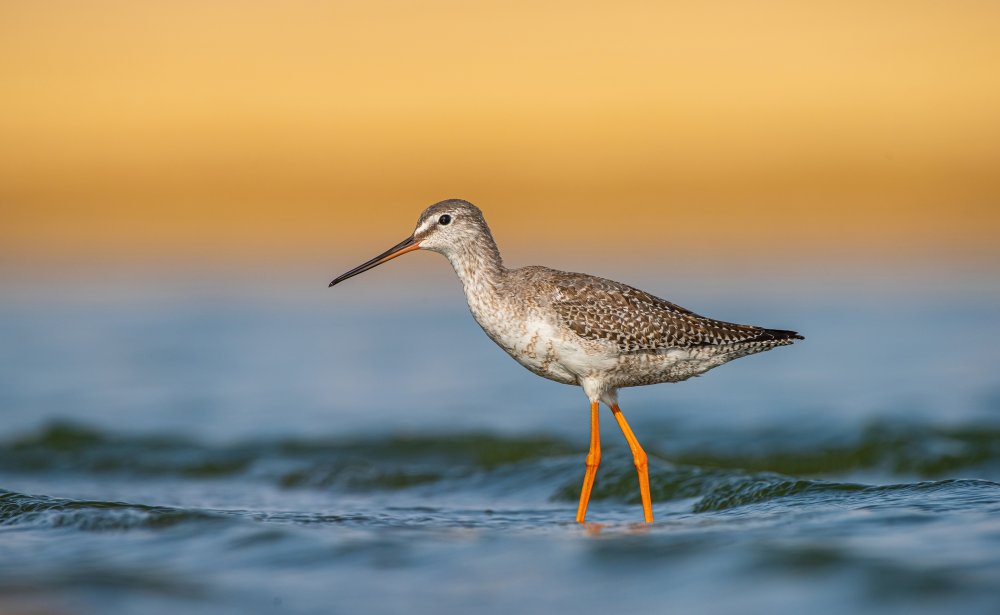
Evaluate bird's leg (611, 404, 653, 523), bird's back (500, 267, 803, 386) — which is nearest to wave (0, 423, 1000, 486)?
bird's leg (611, 404, 653, 523)

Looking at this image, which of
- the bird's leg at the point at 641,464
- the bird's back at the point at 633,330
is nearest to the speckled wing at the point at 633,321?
the bird's back at the point at 633,330

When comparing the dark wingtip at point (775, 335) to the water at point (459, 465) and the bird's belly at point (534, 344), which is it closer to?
the water at point (459, 465)

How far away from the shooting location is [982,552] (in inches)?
328

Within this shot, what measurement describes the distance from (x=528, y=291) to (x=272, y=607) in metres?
3.62

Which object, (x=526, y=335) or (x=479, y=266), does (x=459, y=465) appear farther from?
(x=526, y=335)

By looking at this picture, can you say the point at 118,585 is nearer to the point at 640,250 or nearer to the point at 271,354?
the point at 271,354

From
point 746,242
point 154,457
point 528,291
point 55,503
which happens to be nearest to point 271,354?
point 154,457

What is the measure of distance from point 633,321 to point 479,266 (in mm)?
1422

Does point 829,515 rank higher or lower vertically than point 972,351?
lower

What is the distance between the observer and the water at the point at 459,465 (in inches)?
328

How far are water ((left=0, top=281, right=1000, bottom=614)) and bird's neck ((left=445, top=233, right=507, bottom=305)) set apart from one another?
6.77ft

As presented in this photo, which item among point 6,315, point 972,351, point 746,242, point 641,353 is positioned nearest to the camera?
point 641,353

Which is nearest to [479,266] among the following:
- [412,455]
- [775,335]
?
[775,335]

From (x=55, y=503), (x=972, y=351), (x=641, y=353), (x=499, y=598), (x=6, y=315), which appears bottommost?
(x=499, y=598)
